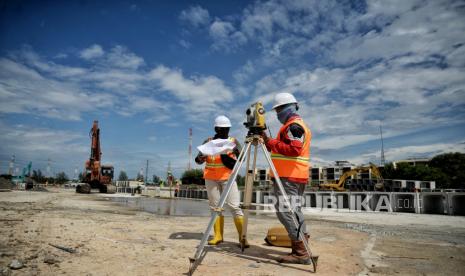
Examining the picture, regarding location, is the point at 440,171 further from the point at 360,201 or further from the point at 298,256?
the point at 298,256

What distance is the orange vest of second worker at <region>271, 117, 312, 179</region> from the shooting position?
12.6 ft

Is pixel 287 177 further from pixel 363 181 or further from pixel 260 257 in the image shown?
pixel 363 181

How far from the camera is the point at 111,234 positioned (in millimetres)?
5102

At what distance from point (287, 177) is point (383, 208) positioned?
53.3ft

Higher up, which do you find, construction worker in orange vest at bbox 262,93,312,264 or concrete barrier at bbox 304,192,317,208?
construction worker in orange vest at bbox 262,93,312,264

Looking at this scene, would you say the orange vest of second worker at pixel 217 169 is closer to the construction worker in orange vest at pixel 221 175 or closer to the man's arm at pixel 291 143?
the construction worker in orange vest at pixel 221 175

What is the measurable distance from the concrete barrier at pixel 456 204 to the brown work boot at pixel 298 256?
580 inches

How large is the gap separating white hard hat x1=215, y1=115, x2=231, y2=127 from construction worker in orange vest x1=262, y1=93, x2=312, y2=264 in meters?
1.29

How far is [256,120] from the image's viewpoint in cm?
394

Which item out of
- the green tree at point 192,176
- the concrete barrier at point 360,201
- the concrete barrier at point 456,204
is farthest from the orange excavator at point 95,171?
the green tree at point 192,176

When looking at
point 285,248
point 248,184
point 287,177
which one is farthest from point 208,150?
point 285,248

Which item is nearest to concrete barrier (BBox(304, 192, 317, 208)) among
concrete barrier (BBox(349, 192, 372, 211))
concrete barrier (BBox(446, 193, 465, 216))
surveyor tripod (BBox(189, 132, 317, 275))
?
concrete barrier (BBox(349, 192, 372, 211))

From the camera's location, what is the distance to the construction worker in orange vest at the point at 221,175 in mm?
4840

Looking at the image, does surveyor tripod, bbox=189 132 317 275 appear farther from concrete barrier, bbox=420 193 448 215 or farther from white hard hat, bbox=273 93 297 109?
concrete barrier, bbox=420 193 448 215
